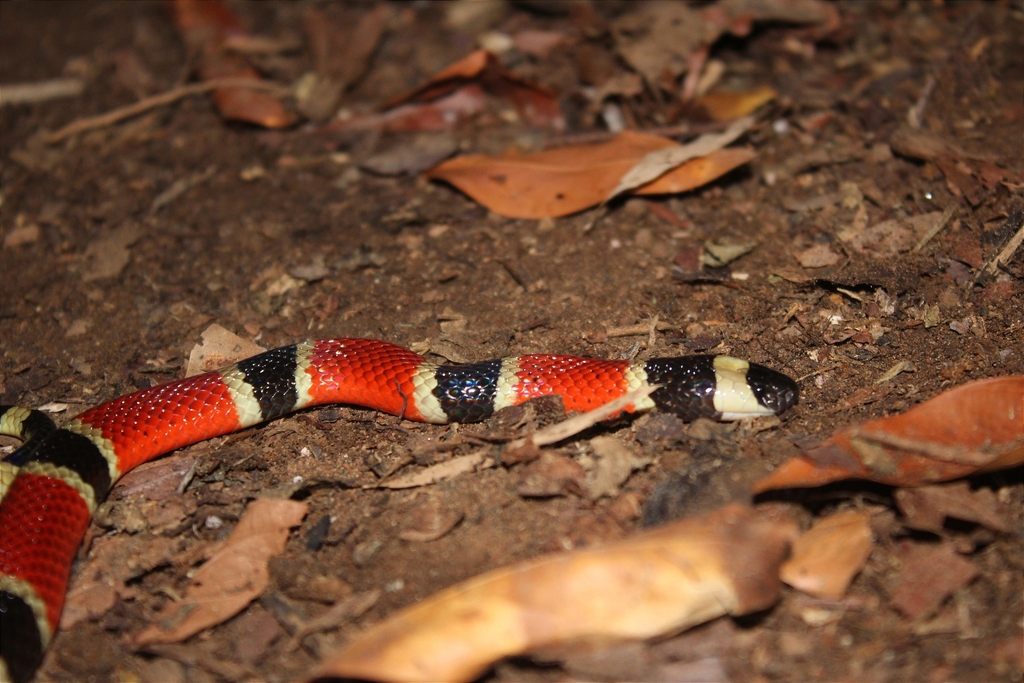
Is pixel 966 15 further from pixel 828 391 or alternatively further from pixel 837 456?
pixel 837 456

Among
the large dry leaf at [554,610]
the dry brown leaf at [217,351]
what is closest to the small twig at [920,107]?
the large dry leaf at [554,610]

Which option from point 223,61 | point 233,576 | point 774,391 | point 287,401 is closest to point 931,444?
point 774,391

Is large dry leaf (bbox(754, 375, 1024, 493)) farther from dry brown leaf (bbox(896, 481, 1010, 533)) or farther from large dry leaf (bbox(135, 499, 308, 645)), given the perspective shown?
large dry leaf (bbox(135, 499, 308, 645))

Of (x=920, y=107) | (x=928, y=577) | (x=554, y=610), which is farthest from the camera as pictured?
(x=920, y=107)

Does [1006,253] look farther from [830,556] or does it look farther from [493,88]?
[493,88]

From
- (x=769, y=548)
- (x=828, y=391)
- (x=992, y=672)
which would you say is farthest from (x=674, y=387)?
(x=992, y=672)

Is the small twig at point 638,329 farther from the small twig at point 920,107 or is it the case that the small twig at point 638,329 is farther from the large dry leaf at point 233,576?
the small twig at point 920,107
